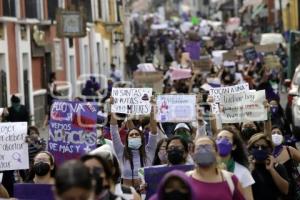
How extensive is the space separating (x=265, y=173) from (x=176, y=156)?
28.1 inches

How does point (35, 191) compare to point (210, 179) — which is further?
point (35, 191)

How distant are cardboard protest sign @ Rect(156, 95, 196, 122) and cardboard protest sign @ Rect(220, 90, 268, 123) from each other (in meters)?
0.36

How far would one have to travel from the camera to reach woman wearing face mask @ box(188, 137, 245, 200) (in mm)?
6992

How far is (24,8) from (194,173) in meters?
21.2

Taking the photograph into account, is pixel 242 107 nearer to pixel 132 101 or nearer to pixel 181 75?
pixel 132 101

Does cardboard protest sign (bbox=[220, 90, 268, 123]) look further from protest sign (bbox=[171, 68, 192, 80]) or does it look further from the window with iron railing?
the window with iron railing

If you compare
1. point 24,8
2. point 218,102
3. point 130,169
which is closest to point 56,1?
point 24,8

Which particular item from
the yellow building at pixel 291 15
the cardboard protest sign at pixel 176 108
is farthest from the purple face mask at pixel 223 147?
the yellow building at pixel 291 15

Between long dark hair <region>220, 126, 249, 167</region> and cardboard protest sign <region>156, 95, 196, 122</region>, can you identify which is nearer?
long dark hair <region>220, 126, 249, 167</region>

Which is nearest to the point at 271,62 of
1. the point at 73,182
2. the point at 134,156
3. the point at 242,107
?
the point at 242,107

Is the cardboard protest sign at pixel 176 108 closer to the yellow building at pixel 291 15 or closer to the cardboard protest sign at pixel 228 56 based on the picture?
the cardboard protest sign at pixel 228 56

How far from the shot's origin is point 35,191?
328 inches

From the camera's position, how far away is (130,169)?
10.6 m

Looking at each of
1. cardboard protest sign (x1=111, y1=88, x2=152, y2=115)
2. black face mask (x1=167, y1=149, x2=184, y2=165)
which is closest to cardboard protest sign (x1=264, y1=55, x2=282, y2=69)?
cardboard protest sign (x1=111, y1=88, x2=152, y2=115)
